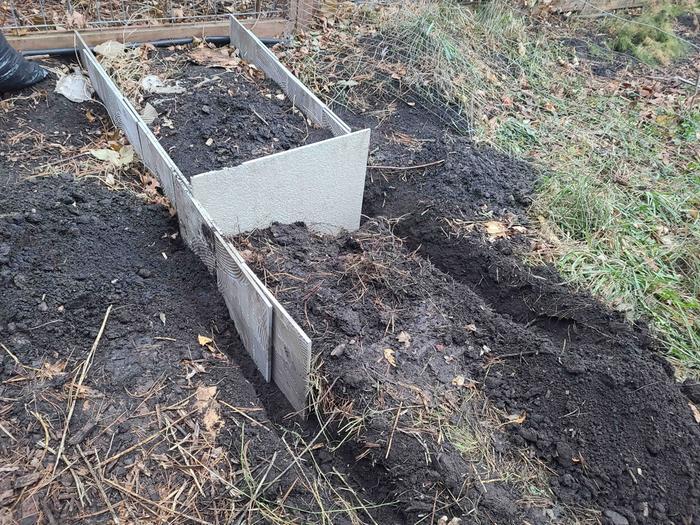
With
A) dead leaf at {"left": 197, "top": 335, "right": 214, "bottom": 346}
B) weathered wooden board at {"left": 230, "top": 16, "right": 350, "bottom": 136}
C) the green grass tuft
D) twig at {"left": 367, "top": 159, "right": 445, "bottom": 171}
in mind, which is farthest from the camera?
the green grass tuft

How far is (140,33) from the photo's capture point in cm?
471

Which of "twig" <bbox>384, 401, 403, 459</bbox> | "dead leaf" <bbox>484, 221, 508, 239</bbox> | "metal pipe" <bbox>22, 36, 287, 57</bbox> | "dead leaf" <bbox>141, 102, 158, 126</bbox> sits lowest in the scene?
"twig" <bbox>384, 401, 403, 459</bbox>

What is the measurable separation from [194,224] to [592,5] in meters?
6.02

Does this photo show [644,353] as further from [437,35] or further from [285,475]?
[437,35]

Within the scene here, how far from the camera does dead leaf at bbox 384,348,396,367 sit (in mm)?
2922

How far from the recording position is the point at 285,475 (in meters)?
2.53

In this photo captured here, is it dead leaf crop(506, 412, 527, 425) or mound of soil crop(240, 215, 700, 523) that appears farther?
dead leaf crop(506, 412, 527, 425)

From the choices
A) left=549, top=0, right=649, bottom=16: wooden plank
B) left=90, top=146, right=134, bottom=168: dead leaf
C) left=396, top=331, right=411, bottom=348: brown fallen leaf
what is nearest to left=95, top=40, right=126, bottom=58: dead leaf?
left=90, top=146, right=134, bottom=168: dead leaf

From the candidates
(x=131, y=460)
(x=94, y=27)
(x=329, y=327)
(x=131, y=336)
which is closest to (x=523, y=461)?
(x=329, y=327)

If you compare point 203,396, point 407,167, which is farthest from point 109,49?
point 203,396

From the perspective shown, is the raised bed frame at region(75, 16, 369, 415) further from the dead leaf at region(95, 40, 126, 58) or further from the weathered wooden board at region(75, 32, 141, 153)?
the dead leaf at region(95, 40, 126, 58)

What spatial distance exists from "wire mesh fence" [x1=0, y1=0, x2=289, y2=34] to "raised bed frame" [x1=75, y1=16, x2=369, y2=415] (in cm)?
48

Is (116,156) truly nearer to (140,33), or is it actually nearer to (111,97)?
(111,97)

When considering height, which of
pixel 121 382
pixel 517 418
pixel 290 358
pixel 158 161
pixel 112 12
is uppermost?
pixel 112 12
